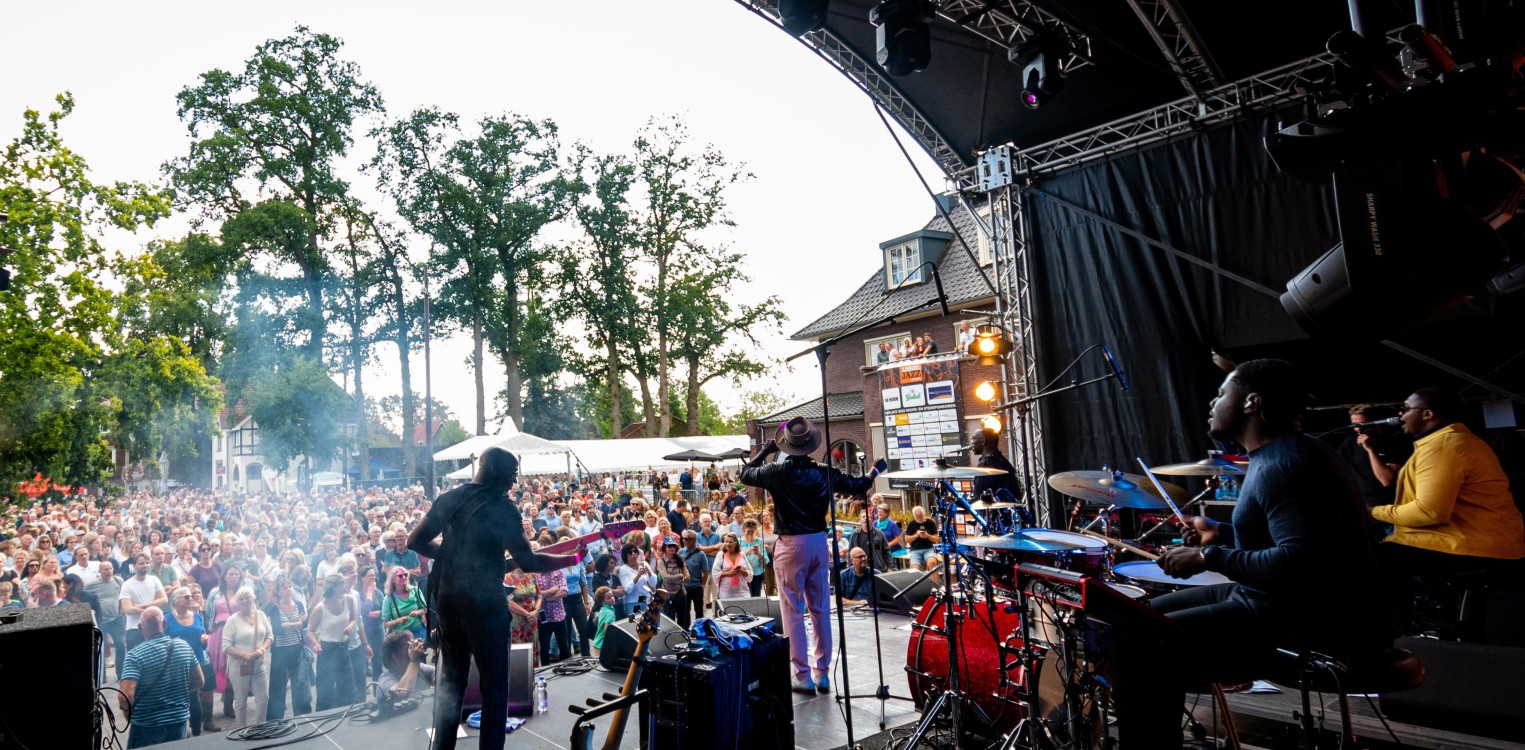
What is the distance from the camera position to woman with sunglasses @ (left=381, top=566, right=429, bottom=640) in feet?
22.7

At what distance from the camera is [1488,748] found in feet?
11.8

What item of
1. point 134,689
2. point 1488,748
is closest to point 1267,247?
point 1488,748

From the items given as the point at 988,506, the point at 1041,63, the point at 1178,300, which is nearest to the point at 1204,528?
the point at 988,506

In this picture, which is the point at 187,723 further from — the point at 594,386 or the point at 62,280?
the point at 594,386

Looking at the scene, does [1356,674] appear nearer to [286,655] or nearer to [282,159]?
[286,655]

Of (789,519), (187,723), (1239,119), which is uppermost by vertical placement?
(1239,119)

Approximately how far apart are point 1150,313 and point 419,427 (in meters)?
73.1

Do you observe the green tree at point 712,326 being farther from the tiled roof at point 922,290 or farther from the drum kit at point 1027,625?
the drum kit at point 1027,625

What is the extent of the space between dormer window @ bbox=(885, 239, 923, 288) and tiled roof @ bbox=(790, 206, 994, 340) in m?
0.58

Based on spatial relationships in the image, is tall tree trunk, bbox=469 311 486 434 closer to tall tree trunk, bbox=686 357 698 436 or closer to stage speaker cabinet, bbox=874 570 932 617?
tall tree trunk, bbox=686 357 698 436

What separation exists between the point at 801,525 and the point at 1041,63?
4674 mm

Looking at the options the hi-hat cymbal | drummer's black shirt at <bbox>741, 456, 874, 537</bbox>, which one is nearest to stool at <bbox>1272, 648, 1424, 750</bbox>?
the hi-hat cymbal

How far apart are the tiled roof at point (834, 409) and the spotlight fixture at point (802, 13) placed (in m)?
18.2

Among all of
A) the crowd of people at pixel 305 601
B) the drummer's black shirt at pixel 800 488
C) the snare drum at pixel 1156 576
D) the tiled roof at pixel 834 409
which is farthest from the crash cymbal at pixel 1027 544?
the tiled roof at pixel 834 409
